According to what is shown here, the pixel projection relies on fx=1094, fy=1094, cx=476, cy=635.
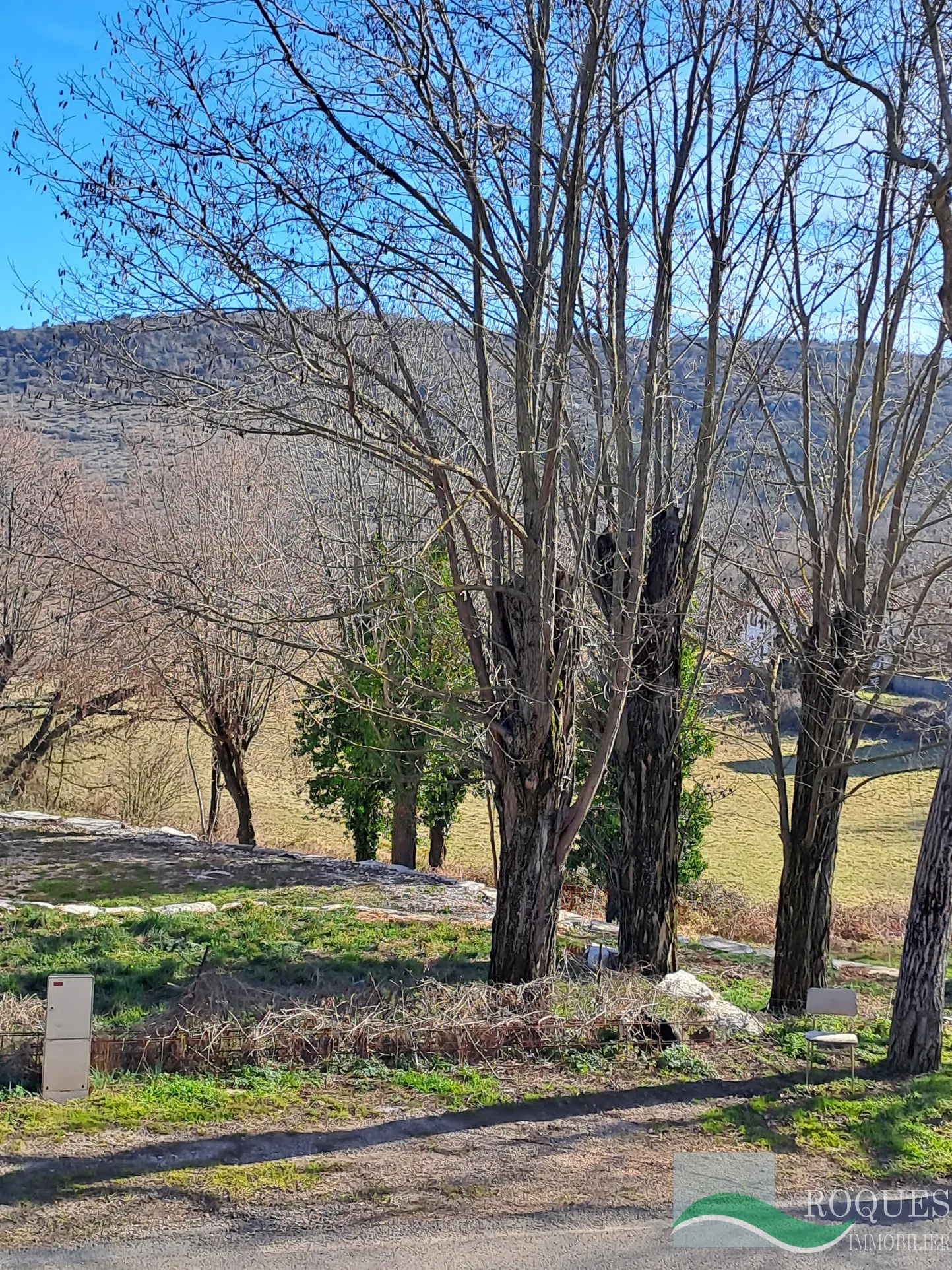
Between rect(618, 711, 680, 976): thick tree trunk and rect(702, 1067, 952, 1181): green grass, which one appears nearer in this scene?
rect(702, 1067, 952, 1181): green grass

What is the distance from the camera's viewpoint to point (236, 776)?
1845cm

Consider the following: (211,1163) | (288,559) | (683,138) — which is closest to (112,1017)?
(211,1163)

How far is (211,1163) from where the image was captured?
15.8 ft

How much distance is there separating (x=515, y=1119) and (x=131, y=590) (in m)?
4.00

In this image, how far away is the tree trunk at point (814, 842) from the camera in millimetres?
9273

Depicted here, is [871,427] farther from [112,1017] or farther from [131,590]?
[112,1017]

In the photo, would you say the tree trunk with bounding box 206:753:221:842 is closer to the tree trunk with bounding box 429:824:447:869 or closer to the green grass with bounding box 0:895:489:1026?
the tree trunk with bounding box 429:824:447:869

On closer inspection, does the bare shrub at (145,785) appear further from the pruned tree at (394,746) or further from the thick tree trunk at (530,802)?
the thick tree trunk at (530,802)

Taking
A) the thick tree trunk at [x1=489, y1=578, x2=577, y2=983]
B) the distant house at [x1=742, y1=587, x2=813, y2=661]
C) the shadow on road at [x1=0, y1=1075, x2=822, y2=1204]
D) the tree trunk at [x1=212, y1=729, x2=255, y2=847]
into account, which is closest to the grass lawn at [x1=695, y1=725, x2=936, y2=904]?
the distant house at [x1=742, y1=587, x2=813, y2=661]

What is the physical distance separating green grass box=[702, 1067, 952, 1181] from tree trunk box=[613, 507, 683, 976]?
2758mm

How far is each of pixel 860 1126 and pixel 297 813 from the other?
72.3 ft

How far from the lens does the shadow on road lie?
456 cm

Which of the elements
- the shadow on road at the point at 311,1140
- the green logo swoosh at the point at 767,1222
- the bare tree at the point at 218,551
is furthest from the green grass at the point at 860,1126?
the bare tree at the point at 218,551

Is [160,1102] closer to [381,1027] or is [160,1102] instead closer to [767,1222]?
[381,1027]
